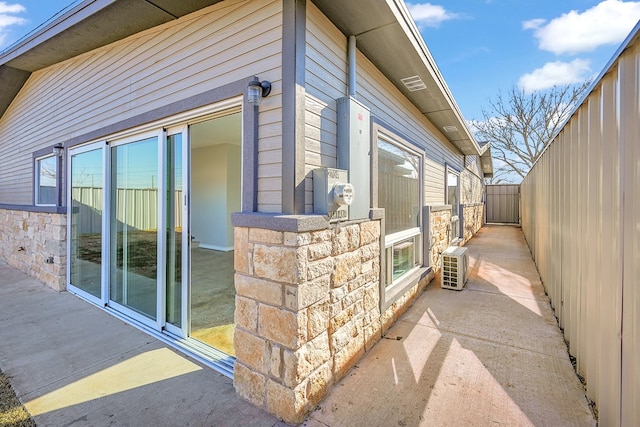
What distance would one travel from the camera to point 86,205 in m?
4.37

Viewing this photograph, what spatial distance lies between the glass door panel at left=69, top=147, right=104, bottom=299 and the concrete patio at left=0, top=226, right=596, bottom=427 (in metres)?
0.59

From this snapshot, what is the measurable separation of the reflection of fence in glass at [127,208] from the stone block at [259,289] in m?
1.26

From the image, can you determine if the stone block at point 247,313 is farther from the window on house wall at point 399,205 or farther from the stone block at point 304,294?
the window on house wall at point 399,205

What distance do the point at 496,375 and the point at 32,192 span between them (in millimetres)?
8009

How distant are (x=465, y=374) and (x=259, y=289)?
1879 mm

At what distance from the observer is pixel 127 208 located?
3678 mm

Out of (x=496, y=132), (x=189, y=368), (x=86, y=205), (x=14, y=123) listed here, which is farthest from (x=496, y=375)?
(x=496, y=132)

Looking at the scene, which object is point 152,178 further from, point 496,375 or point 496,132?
point 496,132

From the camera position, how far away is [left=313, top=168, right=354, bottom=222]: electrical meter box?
7.38 ft

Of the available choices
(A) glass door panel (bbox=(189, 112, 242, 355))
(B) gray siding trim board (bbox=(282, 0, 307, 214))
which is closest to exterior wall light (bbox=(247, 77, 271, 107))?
(B) gray siding trim board (bbox=(282, 0, 307, 214))

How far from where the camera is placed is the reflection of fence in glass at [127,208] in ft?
10.8

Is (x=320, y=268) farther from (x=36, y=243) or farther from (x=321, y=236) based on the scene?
(x=36, y=243)

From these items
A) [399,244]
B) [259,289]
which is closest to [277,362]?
[259,289]

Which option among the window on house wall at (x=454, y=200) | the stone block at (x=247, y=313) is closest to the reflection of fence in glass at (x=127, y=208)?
the stone block at (x=247, y=313)
